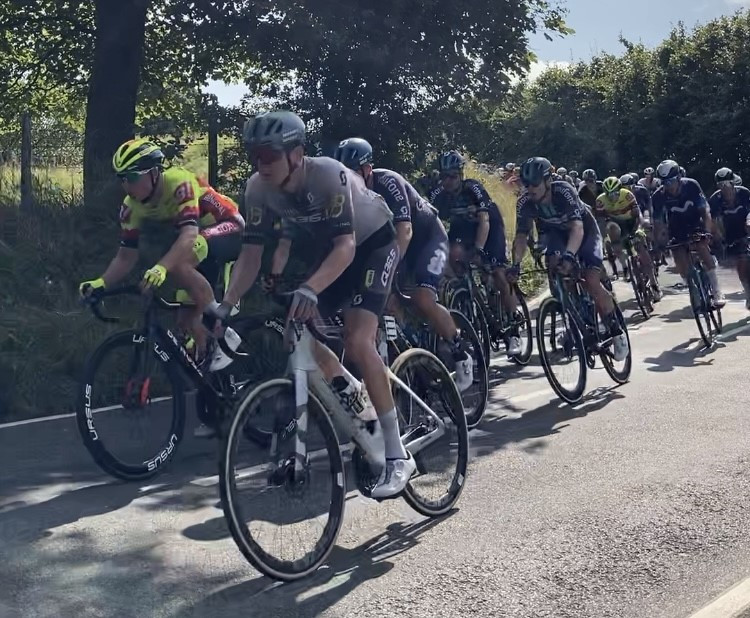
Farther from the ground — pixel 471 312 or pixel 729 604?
pixel 471 312

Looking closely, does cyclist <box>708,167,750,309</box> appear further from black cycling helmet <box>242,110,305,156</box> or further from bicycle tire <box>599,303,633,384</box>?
black cycling helmet <box>242,110,305,156</box>

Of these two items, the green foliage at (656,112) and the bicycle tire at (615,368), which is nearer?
the bicycle tire at (615,368)

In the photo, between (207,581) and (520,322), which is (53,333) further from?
(207,581)

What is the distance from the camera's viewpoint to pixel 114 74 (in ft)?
47.7

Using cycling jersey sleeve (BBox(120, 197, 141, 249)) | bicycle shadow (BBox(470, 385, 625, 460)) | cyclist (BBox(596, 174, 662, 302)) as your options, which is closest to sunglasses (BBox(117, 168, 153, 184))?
cycling jersey sleeve (BBox(120, 197, 141, 249))

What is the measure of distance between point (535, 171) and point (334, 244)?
4.42 metres

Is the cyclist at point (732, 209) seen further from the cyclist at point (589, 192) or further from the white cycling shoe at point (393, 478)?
the white cycling shoe at point (393, 478)

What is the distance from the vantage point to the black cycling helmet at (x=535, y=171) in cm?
919

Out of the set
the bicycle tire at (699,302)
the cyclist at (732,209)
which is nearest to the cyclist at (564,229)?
the bicycle tire at (699,302)

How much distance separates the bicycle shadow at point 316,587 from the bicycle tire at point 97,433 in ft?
5.68

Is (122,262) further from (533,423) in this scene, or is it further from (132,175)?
(533,423)

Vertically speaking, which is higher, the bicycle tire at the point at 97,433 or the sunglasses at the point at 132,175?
the sunglasses at the point at 132,175

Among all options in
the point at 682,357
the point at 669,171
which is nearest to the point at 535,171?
the point at 682,357

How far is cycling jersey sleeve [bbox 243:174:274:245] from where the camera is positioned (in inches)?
211
